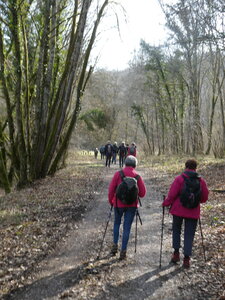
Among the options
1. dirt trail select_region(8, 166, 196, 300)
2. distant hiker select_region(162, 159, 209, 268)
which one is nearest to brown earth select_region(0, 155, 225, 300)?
dirt trail select_region(8, 166, 196, 300)

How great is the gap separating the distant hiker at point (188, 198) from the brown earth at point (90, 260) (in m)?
0.62

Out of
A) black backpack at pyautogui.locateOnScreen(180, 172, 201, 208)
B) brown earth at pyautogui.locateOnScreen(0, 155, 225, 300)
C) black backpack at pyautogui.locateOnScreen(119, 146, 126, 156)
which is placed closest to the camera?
brown earth at pyautogui.locateOnScreen(0, 155, 225, 300)

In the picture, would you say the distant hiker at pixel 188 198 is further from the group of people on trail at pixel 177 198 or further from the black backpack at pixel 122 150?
the black backpack at pixel 122 150

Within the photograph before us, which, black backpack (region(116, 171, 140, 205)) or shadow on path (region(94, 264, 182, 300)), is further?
black backpack (region(116, 171, 140, 205))

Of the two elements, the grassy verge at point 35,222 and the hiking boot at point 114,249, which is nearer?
the grassy verge at point 35,222

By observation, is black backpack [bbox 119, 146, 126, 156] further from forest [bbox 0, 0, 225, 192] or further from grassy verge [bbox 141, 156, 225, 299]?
grassy verge [bbox 141, 156, 225, 299]

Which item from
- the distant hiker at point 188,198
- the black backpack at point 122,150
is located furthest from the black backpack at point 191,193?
the black backpack at point 122,150

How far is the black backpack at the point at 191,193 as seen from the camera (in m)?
5.05

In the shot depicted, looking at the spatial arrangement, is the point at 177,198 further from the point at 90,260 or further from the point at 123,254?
the point at 90,260

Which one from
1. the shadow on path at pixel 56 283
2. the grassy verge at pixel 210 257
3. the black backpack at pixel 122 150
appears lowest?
the shadow on path at pixel 56 283

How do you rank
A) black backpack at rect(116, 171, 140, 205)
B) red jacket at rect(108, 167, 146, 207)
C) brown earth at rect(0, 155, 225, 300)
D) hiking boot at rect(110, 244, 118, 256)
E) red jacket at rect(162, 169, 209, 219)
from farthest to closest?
hiking boot at rect(110, 244, 118, 256)
red jacket at rect(108, 167, 146, 207)
black backpack at rect(116, 171, 140, 205)
red jacket at rect(162, 169, 209, 219)
brown earth at rect(0, 155, 225, 300)

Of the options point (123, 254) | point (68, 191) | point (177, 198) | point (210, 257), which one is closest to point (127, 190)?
point (177, 198)

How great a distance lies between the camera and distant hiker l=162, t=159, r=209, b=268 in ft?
16.6

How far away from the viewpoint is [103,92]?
144ft
